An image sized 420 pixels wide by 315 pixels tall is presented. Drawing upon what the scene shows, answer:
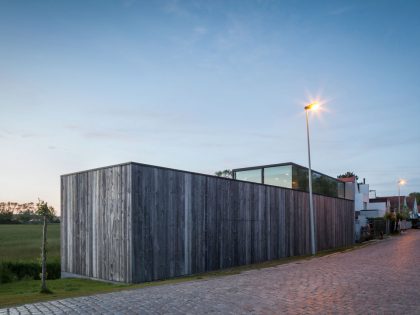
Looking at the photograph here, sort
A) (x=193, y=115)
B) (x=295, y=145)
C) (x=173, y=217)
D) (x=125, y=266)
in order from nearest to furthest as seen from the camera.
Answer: (x=125, y=266) → (x=173, y=217) → (x=193, y=115) → (x=295, y=145)

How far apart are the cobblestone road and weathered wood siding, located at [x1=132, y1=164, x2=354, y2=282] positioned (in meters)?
2.75

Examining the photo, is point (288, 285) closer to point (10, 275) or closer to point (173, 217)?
point (173, 217)

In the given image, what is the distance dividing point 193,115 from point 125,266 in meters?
12.6

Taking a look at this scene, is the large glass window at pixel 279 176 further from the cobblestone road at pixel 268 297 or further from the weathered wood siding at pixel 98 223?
the weathered wood siding at pixel 98 223

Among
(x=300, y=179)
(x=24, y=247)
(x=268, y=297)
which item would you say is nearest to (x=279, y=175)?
(x=300, y=179)

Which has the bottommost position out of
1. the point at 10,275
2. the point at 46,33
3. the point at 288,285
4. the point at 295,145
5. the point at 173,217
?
the point at 10,275

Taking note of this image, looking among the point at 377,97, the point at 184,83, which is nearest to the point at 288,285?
the point at 184,83

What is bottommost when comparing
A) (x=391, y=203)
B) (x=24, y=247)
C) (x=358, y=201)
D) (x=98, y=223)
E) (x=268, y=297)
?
(x=24, y=247)

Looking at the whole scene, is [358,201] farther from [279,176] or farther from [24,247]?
[24,247]

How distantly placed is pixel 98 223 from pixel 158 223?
7.60 feet

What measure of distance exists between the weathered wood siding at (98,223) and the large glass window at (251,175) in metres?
12.0

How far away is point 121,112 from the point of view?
19.9 metres

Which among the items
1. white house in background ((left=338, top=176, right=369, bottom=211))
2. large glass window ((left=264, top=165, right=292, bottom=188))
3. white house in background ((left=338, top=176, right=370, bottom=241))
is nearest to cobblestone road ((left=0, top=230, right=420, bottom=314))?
large glass window ((left=264, top=165, right=292, bottom=188))

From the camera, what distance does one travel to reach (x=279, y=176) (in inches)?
938
